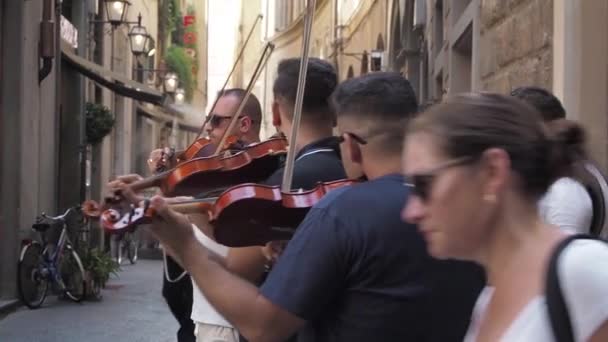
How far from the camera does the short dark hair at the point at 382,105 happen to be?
2.75 m

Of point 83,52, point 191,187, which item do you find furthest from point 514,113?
point 83,52

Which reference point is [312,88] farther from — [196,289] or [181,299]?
[181,299]

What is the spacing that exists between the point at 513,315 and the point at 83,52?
1658 centimetres

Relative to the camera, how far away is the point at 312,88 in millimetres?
3582

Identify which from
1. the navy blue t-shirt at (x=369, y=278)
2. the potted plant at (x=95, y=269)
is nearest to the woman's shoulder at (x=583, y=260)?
the navy blue t-shirt at (x=369, y=278)

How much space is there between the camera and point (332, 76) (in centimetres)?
363

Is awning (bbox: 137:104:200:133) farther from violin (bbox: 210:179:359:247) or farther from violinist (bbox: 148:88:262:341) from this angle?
violin (bbox: 210:179:359:247)

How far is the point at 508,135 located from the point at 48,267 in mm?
10966

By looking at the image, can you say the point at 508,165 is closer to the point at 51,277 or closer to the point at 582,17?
the point at 582,17

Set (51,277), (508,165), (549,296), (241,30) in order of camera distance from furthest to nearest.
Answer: (241,30)
(51,277)
(508,165)
(549,296)

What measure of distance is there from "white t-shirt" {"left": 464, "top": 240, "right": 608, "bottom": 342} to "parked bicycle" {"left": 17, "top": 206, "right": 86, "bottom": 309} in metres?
10.6

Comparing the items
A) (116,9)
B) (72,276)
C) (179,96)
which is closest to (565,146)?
(72,276)

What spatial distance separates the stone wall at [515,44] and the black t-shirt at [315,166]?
2601 mm

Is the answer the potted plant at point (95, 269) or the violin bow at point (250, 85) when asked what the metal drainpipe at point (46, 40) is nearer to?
the potted plant at point (95, 269)
